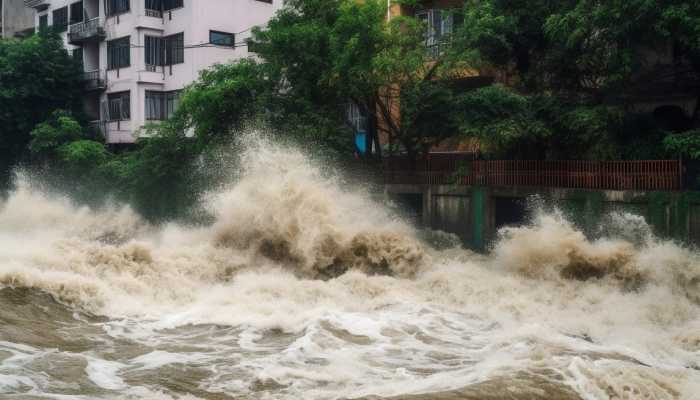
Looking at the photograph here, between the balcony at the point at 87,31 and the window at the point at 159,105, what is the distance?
4008 mm

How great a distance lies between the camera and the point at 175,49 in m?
29.8

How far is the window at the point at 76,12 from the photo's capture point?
33625mm

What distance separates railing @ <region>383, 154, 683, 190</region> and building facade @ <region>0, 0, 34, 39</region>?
26.9 meters

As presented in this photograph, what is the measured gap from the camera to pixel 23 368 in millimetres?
9117

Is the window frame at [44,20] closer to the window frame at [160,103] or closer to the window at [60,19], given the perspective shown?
the window at [60,19]

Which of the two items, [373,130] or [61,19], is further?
[61,19]

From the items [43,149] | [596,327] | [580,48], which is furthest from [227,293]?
[43,149]

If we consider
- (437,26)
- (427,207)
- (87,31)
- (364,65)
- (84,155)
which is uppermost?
(87,31)

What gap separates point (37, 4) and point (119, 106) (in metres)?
9.27

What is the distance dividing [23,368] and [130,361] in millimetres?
1400

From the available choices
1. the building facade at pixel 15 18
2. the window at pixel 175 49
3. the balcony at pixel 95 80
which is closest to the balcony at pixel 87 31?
the balcony at pixel 95 80

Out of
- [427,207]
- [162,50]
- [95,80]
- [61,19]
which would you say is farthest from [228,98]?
[61,19]

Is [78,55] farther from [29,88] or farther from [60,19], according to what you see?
[29,88]

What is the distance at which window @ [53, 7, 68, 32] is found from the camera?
34.8m
